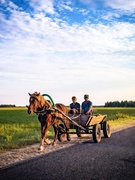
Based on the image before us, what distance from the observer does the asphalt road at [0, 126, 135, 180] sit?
6.35m

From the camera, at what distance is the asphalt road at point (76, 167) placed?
20.8ft

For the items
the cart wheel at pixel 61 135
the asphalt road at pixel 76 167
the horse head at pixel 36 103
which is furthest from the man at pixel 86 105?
the asphalt road at pixel 76 167

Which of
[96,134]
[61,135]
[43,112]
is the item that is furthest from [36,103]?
[96,134]

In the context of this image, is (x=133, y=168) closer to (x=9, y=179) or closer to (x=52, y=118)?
(x=9, y=179)

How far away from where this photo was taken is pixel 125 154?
29.9 ft

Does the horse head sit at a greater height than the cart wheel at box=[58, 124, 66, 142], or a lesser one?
greater

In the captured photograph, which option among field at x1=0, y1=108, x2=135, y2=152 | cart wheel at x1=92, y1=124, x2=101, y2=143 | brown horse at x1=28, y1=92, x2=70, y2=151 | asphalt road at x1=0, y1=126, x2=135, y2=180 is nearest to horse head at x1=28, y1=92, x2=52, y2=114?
brown horse at x1=28, y1=92, x2=70, y2=151

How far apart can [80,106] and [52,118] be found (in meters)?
2.71

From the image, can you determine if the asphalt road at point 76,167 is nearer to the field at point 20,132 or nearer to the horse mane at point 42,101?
the horse mane at point 42,101

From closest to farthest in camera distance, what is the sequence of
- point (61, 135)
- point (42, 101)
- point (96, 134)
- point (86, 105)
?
point (42, 101), point (96, 134), point (61, 135), point (86, 105)

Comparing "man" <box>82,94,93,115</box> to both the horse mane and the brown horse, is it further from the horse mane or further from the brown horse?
the horse mane

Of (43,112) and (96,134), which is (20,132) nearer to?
(96,134)

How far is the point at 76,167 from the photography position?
7219mm

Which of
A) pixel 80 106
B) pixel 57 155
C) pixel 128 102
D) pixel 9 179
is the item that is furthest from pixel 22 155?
pixel 128 102
